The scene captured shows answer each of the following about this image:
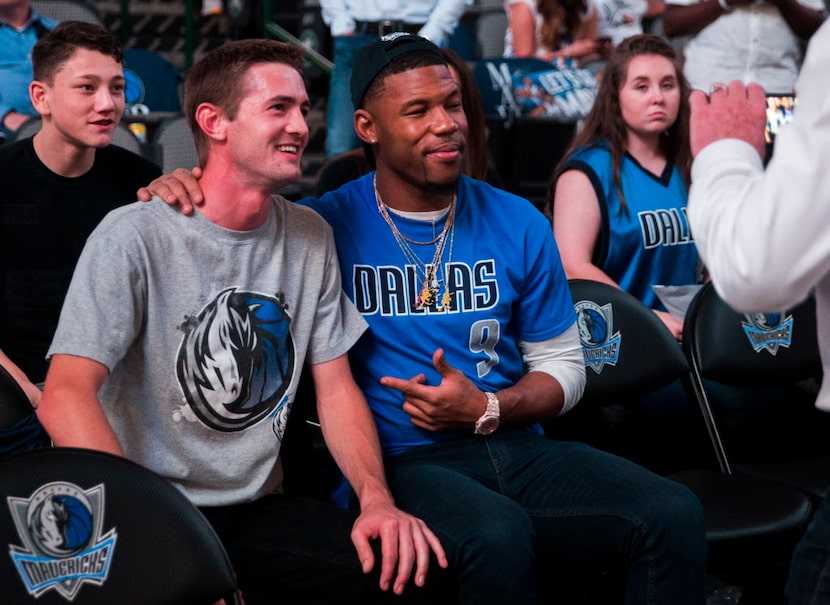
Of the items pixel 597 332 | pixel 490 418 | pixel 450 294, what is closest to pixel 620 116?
pixel 597 332

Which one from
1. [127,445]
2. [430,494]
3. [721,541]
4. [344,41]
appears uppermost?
[344,41]

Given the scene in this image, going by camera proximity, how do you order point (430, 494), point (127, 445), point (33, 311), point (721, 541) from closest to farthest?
point (127, 445) < point (430, 494) < point (721, 541) < point (33, 311)

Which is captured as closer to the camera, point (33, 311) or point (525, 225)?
point (525, 225)

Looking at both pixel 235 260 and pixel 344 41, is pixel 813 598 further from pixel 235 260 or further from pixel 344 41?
pixel 344 41

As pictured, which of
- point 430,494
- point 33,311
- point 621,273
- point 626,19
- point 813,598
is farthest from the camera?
point 626,19

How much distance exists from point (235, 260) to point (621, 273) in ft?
5.17

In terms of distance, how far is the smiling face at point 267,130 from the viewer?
212 centimetres

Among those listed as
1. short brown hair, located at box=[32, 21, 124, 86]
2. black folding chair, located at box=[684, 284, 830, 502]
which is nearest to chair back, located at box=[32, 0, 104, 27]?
short brown hair, located at box=[32, 21, 124, 86]

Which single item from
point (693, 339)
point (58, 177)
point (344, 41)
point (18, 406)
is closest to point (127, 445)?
point (18, 406)

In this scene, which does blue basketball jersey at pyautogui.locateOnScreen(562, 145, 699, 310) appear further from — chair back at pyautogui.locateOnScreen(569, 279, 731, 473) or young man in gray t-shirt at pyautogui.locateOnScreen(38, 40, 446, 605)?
young man in gray t-shirt at pyautogui.locateOnScreen(38, 40, 446, 605)

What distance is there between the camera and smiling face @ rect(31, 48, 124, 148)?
9.50 feet

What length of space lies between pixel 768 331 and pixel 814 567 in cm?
160

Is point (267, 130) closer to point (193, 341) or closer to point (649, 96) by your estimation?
point (193, 341)

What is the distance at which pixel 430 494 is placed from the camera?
7.02ft
